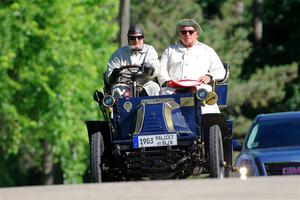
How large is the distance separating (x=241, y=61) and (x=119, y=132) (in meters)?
45.2

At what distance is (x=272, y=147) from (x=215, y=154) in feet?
9.44

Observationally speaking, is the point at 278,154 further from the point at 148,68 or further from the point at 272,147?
the point at 148,68

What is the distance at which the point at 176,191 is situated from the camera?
506 inches

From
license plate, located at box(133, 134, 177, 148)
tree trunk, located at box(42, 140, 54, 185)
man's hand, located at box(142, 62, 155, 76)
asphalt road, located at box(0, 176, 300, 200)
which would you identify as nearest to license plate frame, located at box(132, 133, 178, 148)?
license plate, located at box(133, 134, 177, 148)

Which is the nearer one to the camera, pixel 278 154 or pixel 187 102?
pixel 187 102

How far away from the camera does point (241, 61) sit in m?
61.8

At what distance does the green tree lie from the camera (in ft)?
160

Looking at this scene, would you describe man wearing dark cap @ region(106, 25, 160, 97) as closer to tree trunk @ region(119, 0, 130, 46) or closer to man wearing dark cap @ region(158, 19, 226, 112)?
man wearing dark cap @ region(158, 19, 226, 112)

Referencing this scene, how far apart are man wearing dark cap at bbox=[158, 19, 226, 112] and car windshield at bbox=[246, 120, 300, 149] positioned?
2.54 meters

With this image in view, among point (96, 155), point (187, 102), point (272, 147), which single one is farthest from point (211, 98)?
point (272, 147)

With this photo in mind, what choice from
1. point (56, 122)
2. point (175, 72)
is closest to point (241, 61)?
point (56, 122)

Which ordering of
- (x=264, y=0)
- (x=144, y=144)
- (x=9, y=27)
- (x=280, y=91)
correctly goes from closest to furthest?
1. (x=144, y=144)
2. (x=9, y=27)
3. (x=280, y=91)
4. (x=264, y=0)

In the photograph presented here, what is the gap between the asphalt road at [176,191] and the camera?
12555 millimetres

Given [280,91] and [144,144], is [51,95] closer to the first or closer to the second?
[280,91]
